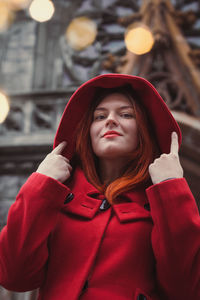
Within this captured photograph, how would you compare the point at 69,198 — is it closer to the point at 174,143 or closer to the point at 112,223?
the point at 112,223

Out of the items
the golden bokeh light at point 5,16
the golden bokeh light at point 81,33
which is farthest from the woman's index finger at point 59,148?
the golden bokeh light at point 5,16

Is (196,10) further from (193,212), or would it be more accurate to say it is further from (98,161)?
(193,212)

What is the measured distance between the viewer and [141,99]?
3.90 feet

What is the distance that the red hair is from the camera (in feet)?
3.43

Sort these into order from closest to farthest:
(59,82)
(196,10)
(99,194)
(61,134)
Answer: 1. (99,194)
2. (61,134)
3. (59,82)
4. (196,10)

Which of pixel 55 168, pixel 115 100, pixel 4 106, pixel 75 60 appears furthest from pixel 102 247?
pixel 75 60

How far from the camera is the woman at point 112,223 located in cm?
89

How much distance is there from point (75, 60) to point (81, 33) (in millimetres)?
336

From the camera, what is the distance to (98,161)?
1.19m

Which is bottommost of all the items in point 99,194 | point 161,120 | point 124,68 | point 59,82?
point 59,82

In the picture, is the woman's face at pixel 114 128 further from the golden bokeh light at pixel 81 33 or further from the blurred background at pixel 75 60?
the golden bokeh light at pixel 81 33

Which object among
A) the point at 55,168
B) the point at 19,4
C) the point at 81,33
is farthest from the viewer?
the point at 19,4

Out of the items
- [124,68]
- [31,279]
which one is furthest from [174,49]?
[31,279]

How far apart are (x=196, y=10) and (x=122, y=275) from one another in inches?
143
